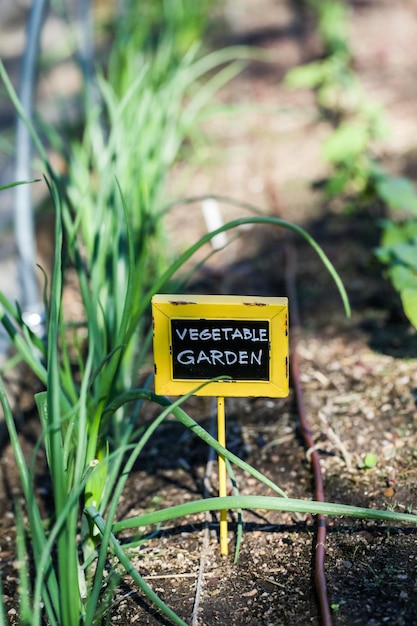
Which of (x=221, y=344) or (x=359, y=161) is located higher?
(x=359, y=161)

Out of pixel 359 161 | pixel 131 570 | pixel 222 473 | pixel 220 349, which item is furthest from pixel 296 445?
pixel 359 161

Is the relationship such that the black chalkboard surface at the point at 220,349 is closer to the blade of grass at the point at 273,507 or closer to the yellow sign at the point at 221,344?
the yellow sign at the point at 221,344

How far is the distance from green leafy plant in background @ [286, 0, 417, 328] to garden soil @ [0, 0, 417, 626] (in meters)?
0.11

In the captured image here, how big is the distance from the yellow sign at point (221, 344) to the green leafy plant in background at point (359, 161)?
493 millimetres

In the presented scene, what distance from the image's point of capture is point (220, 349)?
1.18 m

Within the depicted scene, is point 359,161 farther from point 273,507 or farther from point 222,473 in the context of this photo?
point 273,507

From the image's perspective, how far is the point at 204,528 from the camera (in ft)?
4.53

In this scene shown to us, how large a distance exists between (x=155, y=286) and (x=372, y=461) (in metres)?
0.56

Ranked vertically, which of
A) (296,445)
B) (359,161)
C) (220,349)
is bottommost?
(296,445)

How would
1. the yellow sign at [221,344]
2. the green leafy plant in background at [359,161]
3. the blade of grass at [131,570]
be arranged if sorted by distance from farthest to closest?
1. the green leafy plant in background at [359,161]
2. the yellow sign at [221,344]
3. the blade of grass at [131,570]

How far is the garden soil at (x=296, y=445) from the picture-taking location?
1.21 meters

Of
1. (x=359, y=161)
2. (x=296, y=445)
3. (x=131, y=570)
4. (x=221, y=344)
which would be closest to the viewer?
(x=131, y=570)

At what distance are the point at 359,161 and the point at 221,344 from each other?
181 centimetres

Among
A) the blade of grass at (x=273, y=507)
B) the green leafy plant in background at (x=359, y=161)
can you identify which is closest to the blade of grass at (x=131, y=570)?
the blade of grass at (x=273, y=507)
